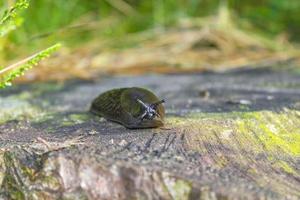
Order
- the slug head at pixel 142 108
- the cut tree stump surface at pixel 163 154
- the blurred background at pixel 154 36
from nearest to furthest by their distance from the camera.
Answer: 1. the cut tree stump surface at pixel 163 154
2. the slug head at pixel 142 108
3. the blurred background at pixel 154 36

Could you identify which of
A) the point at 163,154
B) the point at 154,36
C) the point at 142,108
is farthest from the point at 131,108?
the point at 154,36

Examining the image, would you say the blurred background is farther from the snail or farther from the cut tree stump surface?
the cut tree stump surface

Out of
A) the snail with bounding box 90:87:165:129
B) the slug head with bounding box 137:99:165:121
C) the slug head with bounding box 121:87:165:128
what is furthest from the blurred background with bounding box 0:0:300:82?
the slug head with bounding box 137:99:165:121

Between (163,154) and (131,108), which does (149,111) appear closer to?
(131,108)

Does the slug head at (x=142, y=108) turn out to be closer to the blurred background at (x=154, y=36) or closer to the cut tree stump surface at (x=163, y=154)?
the cut tree stump surface at (x=163, y=154)

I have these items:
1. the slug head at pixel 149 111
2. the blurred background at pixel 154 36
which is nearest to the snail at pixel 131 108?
the slug head at pixel 149 111

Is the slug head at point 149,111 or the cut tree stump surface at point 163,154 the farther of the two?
the slug head at point 149,111
